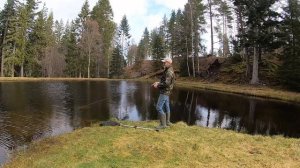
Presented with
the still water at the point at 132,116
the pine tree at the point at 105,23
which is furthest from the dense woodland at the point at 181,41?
the still water at the point at 132,116

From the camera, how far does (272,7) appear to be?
38.1 meters

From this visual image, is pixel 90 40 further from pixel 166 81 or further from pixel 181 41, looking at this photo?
pixel 166 81

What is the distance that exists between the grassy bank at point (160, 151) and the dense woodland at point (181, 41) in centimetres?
2495

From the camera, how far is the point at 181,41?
193ft

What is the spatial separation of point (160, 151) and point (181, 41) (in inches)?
2012

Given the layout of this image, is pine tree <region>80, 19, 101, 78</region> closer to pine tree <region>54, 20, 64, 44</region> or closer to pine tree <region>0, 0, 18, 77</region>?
pine tree <region>0, 0, 18, 77</region>

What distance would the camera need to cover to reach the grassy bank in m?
8.16

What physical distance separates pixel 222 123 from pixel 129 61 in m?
98.8

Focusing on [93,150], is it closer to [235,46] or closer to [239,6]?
[239,6]

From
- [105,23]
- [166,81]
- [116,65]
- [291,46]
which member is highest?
[105,23]

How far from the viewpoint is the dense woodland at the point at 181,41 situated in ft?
122

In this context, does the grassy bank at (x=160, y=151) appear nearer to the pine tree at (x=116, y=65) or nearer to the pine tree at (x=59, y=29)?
the pine tree at (x=116, y=65)

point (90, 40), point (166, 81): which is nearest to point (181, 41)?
point (90, 40)

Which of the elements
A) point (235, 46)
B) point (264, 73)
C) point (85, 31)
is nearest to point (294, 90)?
point (264, 73)
